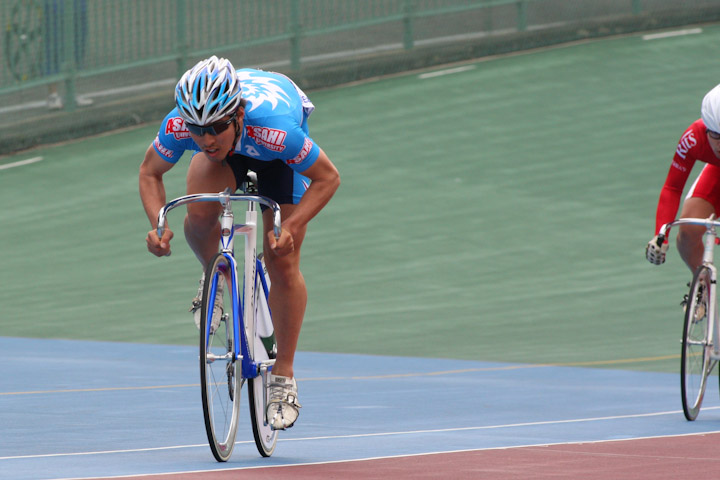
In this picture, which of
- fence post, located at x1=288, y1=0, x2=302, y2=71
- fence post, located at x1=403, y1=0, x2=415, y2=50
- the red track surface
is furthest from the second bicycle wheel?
fence post, located at x1=403, y1=0, x2=415, y2=50

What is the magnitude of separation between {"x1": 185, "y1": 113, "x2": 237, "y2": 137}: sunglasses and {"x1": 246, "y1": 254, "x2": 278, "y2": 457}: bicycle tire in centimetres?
68

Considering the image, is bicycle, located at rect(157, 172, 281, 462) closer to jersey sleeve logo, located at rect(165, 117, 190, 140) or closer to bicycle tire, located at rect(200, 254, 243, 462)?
bicycle tire, located at rect(200, 254, 243, 462)

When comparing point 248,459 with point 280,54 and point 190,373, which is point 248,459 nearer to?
point 190,373

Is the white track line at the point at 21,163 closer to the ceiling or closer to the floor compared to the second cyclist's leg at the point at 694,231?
closer to the floor

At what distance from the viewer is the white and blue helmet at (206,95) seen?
5.00 m

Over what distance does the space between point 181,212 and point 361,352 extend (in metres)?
4.57

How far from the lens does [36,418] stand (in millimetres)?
6441

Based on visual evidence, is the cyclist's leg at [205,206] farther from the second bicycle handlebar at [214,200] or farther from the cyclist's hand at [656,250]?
the cyclist's hand at [656,250]

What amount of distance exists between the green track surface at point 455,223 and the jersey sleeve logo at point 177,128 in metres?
3.97

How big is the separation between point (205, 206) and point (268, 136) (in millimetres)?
838

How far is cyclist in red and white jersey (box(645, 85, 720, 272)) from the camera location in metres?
6.54

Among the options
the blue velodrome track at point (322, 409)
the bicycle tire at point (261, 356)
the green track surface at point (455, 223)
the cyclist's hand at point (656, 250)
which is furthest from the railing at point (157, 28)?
the bicycle tire at point (261, 356)

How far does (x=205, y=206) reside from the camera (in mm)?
5992

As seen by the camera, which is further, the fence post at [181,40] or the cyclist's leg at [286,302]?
the fence post at [181,40]
